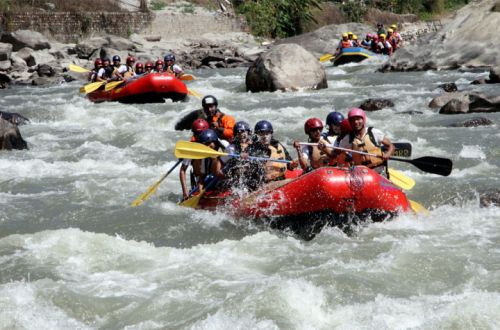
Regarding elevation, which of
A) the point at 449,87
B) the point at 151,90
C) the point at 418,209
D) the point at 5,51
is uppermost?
Answer: the point at 418,209

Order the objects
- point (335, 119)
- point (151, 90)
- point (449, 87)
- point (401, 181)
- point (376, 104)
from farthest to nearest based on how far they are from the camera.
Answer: point (449, 87) → point (151, 90) → point (376, 104) → point (335, 119) → point (401, 181)

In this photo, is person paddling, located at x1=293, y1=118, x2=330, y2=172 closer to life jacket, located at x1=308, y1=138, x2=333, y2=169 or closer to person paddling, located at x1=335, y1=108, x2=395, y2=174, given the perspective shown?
life jacket, located at x1=308, y1=138, x2=333, y2=169

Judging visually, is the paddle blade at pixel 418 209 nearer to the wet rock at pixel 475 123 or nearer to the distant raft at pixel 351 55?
the wet rock at pixel 475 123

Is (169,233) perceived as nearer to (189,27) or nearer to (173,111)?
(173,111)

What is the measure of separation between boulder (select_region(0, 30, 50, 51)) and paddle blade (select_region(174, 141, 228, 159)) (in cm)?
1824

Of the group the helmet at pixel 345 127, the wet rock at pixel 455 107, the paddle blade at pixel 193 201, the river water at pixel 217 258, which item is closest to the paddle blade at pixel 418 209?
the river water at pixel 217 258

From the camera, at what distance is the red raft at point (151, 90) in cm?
1467

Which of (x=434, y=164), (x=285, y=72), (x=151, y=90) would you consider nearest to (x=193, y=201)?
(x=434, y=164)

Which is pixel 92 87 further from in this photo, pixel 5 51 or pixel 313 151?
pixel 313 151

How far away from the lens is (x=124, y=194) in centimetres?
825

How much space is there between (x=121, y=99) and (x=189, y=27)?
16373mm

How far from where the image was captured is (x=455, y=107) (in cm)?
1216

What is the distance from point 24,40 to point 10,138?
14200 millimetres

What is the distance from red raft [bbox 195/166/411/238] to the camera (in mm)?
6000
